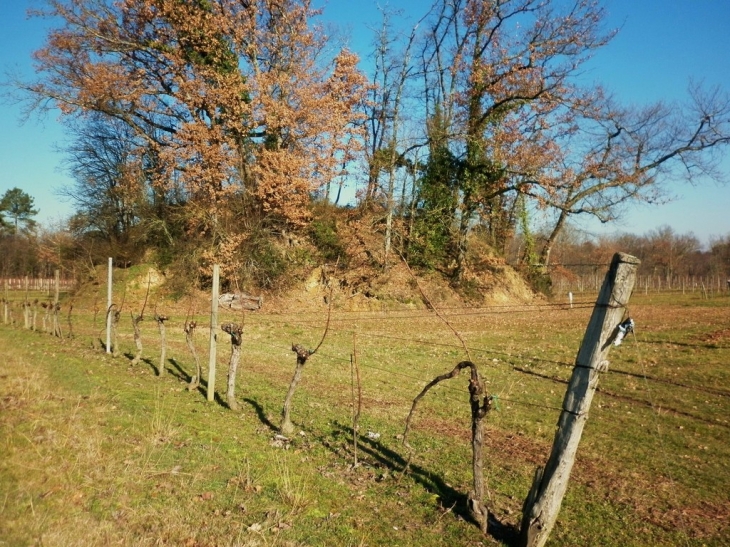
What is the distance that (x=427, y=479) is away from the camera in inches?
239

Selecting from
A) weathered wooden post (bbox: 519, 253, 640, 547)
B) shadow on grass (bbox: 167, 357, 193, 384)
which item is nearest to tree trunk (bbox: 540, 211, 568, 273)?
shadow on grass (bbox: 167, 357, 193, 384)

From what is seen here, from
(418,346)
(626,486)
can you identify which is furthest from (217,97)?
(626,486)

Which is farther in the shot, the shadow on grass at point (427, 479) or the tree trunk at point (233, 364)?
the tree trunk at point (233, 364)

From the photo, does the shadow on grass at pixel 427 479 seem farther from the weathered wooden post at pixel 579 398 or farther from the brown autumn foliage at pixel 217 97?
the brown autumn foliage at pixel 217 97

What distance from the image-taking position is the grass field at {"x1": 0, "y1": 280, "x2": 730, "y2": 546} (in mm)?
4809

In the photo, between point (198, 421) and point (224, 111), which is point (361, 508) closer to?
point (198, 421)

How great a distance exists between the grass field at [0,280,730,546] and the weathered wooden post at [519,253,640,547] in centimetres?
30

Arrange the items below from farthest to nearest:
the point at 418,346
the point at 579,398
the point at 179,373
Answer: the point at 418,346, the point at 179,373, the point at 579,398

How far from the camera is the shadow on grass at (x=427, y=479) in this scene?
488 cm

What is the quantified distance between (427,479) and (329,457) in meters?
1.35

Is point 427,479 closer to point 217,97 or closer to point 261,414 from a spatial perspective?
point 261,414

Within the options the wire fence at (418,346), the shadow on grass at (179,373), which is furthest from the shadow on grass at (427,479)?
the shadow on grass at (179,373)

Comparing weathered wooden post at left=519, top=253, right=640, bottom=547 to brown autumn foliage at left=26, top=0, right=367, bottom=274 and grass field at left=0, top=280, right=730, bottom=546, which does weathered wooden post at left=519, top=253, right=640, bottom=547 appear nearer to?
grass field at left=0, top=280, right=730, bottom=546

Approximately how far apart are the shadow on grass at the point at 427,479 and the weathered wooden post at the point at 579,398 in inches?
16.2
